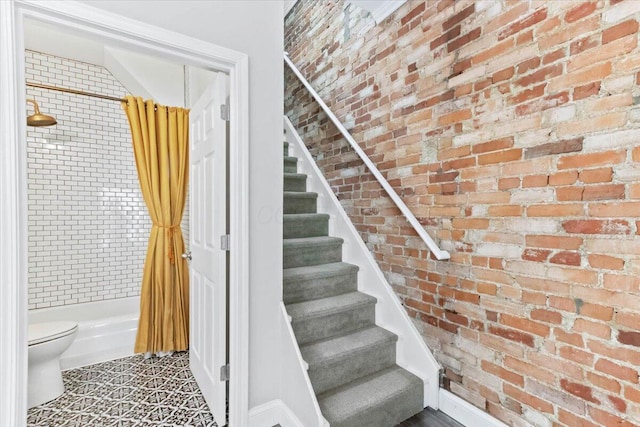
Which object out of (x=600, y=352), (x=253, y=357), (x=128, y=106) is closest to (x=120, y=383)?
(x=253, y=357)

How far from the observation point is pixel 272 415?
1759mm

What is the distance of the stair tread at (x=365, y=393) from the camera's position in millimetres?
1605

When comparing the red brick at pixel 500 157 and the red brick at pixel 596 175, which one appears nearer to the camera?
the red brick at pixel 596 175

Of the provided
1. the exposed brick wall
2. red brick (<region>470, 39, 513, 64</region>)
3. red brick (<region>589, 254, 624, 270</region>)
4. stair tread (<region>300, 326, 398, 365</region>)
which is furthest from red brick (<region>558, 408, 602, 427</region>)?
red brick (<region>470, 39, 513, 64</region>)

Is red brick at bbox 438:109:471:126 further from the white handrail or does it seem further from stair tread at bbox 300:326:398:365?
stair tread at bbox 300:326:398:365

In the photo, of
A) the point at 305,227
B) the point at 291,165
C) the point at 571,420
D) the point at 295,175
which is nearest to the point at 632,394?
the point at 571,420

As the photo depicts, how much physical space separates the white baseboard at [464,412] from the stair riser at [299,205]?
172cm

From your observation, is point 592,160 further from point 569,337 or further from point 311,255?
point 311,255

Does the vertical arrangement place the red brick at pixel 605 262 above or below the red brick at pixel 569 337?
above

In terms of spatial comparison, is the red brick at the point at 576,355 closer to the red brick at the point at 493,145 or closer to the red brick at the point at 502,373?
the red brick at the point at 502,373

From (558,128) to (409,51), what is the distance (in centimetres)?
108

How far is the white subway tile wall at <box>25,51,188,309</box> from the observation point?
2.88m

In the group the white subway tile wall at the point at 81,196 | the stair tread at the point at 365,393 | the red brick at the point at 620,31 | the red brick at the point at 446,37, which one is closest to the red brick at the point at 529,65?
the red brick at the point at 620,31

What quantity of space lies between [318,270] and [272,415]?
94 centimetres
